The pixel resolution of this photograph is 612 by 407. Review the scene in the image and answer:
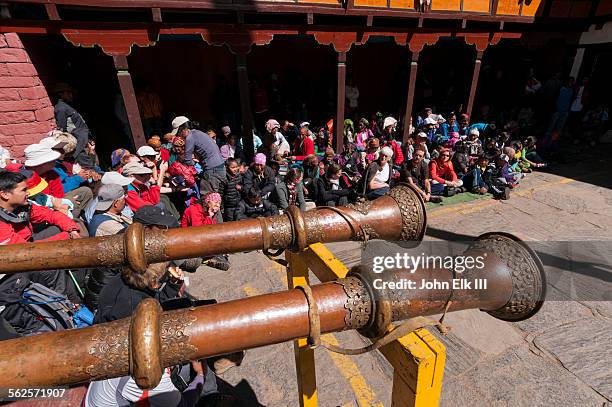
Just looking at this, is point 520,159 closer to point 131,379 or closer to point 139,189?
point 139,189

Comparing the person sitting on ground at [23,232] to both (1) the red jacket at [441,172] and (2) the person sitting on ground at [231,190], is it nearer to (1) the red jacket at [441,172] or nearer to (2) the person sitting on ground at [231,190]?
(2) the person sitting on ground at [231,190]

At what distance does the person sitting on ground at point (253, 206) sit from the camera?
5.86m

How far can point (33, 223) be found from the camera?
3477 millimetres

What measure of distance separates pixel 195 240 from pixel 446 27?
1101 centimetres

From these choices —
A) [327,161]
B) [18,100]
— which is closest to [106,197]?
[18,100]

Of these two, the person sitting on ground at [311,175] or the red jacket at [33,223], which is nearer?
the red jacket at [33,223]

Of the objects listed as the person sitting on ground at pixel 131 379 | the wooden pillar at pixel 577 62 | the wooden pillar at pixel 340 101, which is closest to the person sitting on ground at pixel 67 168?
the person sitting on ground at pixel 131 379

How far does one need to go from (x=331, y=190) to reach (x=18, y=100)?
602cm

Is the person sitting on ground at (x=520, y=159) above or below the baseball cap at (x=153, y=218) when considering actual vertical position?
below

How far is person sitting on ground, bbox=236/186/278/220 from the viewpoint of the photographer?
19.2ft

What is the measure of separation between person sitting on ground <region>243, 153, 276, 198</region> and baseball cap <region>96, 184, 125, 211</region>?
246cm

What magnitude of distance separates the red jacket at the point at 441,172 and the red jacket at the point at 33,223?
7008mm

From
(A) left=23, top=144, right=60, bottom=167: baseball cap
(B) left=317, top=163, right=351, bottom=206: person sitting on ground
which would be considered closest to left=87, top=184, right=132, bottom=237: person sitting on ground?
(A) left=23, top=144, right=60, bottom=167: baseball cap

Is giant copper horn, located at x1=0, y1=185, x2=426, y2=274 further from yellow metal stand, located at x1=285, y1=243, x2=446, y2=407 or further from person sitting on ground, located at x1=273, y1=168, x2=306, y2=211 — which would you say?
person sitting on ground, located at x1=273, y1=168, x2=306, y2=211
